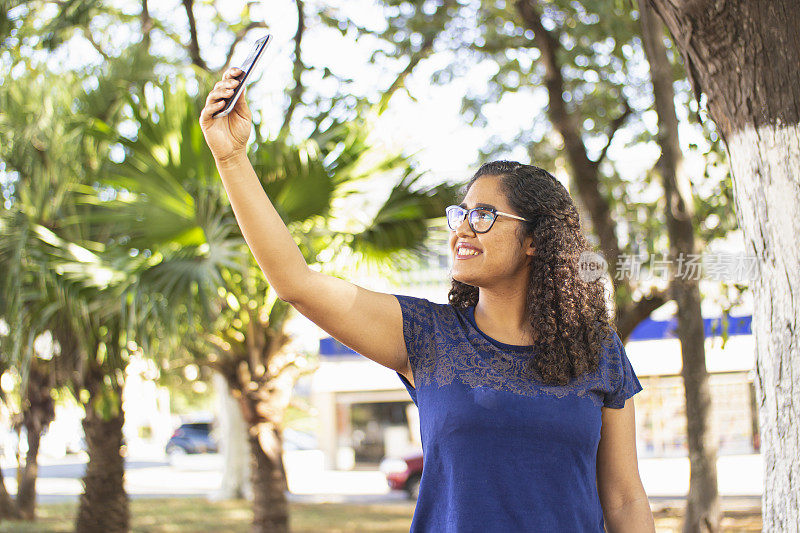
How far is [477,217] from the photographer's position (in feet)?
6.51

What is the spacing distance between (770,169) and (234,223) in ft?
12.5

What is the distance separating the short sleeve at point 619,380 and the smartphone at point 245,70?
1.10 meters

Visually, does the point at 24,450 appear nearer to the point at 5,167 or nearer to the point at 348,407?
the point at 5,167

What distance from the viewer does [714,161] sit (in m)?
6.86

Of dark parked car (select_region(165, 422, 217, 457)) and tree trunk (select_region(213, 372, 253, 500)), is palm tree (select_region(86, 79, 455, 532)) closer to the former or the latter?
tree trunk (select_region(213, 372, 253, 500))

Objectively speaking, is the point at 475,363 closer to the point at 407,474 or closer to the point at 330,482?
the point at 407,474

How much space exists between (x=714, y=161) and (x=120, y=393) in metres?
5.90

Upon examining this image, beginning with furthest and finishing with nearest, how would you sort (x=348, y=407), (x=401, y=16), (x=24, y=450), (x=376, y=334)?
(x=348, y=407) < (x=24, y=450) < (x=401, y=16) < (x=376, y=334)

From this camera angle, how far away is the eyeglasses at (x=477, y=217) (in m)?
1.97

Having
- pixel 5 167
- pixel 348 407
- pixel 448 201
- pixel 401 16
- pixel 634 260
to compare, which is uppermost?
pixel 401 16

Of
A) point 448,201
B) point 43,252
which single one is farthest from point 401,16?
point 43,252

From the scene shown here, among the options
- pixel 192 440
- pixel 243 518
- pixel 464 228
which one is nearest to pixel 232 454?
pixel 243 518

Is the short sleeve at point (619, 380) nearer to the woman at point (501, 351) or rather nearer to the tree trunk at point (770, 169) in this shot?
the woman at point (501, 351)

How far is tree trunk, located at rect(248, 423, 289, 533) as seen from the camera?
7332 mm
